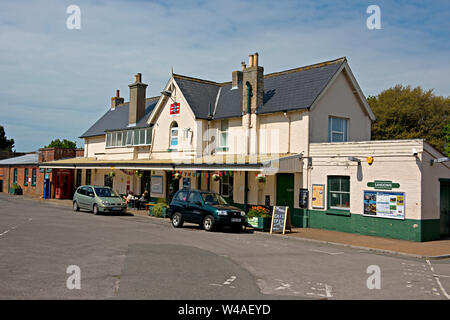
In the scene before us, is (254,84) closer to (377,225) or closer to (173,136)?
(173,136)

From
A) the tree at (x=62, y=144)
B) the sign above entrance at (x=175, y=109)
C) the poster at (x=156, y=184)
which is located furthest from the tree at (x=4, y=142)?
the sign above entrance at (x=175, y=109)

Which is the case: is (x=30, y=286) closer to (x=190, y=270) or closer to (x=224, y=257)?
(x=190, y=270)

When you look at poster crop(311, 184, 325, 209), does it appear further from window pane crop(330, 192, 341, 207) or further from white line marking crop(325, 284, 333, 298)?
white line marking crop(325, 284, 333, 298)

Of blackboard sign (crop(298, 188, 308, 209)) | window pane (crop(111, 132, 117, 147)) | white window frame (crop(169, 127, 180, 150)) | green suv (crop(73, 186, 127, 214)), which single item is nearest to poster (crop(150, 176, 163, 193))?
white window frame (crop(169, 127, 180, 150))

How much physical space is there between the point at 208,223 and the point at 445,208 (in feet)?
32.8

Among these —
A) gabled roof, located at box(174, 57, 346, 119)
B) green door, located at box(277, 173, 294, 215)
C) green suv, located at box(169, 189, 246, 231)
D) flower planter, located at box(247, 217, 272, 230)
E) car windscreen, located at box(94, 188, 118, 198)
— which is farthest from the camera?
car windscreen, located at box(94, 188, 118, 198)

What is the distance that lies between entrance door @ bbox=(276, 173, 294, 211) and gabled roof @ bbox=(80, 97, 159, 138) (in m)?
13.0

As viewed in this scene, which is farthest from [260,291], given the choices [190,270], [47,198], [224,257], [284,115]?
[47,198]

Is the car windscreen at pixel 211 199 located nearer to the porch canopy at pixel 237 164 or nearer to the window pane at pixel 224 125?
the porch canopy at pixel 237 164

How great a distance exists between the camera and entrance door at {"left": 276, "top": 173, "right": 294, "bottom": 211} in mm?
21109

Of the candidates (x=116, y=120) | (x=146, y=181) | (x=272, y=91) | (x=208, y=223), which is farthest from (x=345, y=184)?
(x=116, y=120)

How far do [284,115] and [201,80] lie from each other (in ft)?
29.0

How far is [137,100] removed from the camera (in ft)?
106

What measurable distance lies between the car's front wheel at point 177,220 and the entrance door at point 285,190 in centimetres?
515
